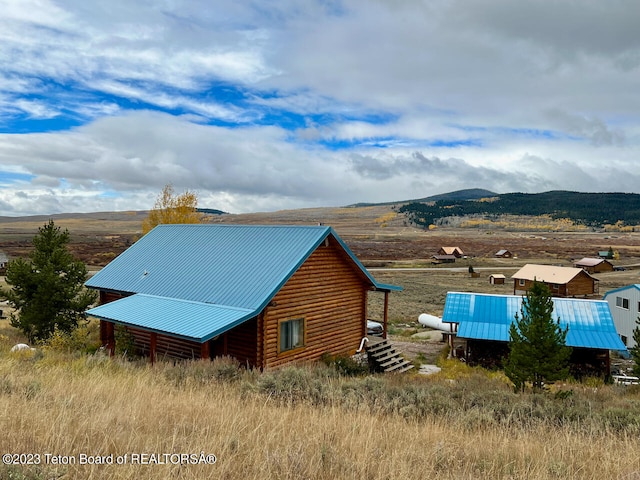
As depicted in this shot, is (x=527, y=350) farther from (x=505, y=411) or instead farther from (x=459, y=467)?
(x=459, y=467)

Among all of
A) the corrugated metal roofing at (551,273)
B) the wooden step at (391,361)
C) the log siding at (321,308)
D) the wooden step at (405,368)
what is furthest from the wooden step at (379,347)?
the corrugated metal roofing at (551,273)

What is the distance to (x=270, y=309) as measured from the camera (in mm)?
16391

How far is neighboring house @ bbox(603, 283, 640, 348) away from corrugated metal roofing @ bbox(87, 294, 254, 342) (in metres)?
31.4

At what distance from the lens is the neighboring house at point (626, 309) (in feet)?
109

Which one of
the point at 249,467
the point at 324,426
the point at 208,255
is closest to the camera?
the point at 249,467

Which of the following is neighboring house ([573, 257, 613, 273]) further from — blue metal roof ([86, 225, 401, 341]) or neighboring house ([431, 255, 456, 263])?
blue metal roof ([86, 225, 401, 341])

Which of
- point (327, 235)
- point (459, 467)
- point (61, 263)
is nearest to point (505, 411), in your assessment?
point (459, 467)

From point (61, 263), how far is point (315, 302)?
12710 mm

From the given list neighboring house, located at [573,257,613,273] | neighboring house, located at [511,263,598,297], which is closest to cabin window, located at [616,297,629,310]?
neighboring house, located at [511,263,598,297]

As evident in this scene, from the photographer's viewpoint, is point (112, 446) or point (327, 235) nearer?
point (112, 446)

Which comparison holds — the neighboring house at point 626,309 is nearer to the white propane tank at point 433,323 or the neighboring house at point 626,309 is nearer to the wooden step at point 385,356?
the white propane tank at point 433,323

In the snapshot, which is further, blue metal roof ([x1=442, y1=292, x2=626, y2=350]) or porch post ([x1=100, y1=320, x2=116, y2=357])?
blue metal roof ([x1=442, y1=292, x2=626, y2=350])

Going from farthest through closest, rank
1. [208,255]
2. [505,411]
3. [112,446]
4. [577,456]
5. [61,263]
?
[61,263] < [208,255] < [505,411] < [577,456] < [112,446]

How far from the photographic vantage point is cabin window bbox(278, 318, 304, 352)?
56.1 ft
